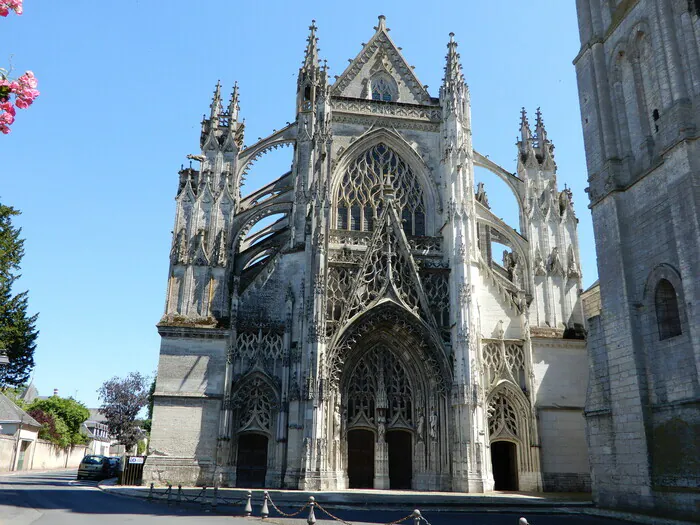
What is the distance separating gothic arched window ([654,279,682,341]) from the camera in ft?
48.0

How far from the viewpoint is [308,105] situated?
1064 inches

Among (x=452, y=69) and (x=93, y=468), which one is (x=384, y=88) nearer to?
(x=452, y=69)

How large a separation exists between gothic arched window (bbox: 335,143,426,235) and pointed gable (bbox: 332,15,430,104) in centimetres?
339

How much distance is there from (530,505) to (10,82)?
650 inches

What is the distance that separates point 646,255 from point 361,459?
533 inches

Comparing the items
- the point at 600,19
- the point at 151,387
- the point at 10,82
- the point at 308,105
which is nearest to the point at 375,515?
the point at 10,82

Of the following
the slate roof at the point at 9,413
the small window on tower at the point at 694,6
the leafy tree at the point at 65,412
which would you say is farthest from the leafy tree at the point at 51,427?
the small window on tower at the point at 694,6

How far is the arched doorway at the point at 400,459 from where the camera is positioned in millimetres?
23641

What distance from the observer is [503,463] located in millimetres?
24391

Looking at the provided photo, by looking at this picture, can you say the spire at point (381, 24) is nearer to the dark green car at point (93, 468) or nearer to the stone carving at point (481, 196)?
the stone carving at point (481, 196)

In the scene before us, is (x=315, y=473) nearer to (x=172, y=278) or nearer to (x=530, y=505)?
(x=530, y=505)

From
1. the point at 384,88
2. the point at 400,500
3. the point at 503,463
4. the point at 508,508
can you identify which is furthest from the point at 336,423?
the point at 384,88

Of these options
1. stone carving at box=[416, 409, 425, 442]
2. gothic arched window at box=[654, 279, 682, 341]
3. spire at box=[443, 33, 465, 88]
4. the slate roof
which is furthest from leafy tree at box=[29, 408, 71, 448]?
gothic arched window at box=[654, 279, 682, 341]

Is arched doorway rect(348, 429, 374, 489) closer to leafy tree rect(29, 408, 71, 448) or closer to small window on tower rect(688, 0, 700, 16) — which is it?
small window on tower rect(688, 0, 700, 16)
